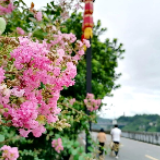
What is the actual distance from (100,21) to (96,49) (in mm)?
1849

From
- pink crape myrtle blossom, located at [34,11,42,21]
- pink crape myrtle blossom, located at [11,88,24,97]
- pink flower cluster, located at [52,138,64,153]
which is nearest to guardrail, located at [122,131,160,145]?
pink flower cluster, located at [52,138,64,153]

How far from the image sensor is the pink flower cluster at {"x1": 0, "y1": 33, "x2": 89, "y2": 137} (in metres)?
1.04

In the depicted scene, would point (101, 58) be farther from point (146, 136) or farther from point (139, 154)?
point (146, 136)

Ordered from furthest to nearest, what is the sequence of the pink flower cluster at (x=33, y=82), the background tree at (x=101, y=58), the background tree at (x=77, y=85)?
the background tree at (x=101, y=58), the background tree at (x=77, y=85), the pink flower cluster at (x=33, y=82)

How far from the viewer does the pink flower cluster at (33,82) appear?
1.04m

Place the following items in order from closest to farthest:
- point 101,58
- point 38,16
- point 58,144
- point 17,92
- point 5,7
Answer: point 17,92 → point 5,7 → point 38,16 → point 58,144 → point 101,58

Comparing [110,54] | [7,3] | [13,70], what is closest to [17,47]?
[13,70]

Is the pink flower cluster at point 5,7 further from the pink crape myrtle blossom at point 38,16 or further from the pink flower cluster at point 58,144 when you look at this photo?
the pink flower cluster at point 58,144

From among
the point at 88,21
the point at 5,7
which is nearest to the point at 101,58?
the point at 88,21

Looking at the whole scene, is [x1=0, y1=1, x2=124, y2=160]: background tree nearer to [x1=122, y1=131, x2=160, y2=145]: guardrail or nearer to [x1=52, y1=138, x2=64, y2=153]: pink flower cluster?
[x1=52, y1=138, x2=64, y2=153]: pink flower cluster

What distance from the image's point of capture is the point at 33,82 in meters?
1.09

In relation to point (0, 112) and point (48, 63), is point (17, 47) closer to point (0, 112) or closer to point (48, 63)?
point (48, 63)

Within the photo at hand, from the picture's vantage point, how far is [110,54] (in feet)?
42.7

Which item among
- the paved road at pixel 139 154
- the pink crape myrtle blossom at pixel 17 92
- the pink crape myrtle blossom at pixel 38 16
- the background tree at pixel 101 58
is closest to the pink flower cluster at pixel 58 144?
the pink crape myrtle blossom at pixel 38 16
